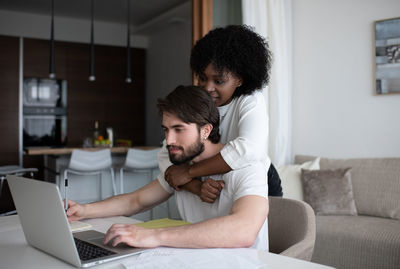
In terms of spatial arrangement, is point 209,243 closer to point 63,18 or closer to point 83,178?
point 83,178

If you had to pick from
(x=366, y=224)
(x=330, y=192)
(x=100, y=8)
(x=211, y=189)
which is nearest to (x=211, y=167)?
(x=211, y=189)

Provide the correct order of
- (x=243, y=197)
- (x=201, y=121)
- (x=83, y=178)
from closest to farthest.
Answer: (x=243, y=197) → (x=201, y=121) → (x=83, y=178)

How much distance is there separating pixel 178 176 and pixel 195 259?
0.53 meters

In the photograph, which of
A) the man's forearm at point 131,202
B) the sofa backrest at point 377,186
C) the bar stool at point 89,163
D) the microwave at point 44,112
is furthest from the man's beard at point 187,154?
the microwave at point 44,112

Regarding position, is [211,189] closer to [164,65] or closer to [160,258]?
[160,258]

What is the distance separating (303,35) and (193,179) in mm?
3419

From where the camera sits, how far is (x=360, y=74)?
417 centimetres

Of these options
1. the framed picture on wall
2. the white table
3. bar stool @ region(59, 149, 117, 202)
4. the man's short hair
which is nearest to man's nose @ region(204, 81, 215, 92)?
the man's short hair

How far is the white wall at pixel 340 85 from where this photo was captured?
4.03 metres

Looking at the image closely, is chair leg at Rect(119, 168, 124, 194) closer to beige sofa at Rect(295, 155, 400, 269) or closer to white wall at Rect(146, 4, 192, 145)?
white wall at Rect(146, 4, 192, 145)

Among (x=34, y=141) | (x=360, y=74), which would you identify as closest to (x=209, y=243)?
(x=360, y=74)

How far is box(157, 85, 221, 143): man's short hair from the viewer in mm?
1472

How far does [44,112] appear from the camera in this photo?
689 centimetres

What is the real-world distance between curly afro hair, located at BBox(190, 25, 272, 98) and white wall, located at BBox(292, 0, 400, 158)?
2.46 metres
